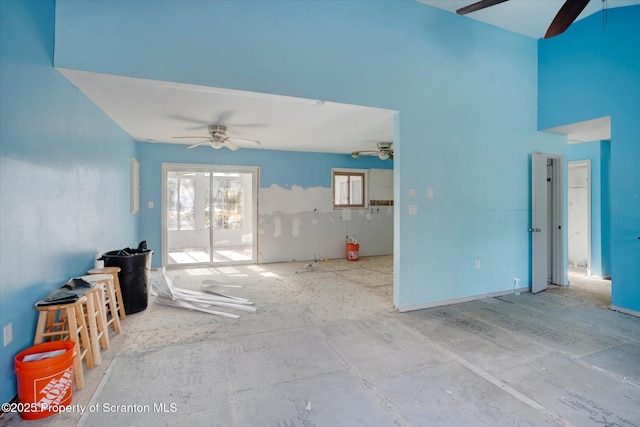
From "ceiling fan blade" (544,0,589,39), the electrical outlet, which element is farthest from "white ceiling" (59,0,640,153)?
the electrical outlet

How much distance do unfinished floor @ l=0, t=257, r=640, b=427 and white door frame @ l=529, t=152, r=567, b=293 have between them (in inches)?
27.8

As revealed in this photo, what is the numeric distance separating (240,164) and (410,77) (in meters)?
3.93

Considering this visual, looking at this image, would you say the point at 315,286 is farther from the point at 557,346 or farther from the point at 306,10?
the point at 306,10

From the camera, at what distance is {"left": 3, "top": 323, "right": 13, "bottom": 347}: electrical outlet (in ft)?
6.21

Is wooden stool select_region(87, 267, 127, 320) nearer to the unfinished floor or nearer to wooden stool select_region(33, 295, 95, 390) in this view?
the unfinished floor

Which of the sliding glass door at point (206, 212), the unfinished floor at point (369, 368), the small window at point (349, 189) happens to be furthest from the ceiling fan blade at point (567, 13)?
the sliding glass door at point (206, 212)

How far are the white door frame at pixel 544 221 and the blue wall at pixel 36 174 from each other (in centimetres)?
550

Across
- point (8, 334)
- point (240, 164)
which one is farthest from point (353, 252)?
point (8, 334)

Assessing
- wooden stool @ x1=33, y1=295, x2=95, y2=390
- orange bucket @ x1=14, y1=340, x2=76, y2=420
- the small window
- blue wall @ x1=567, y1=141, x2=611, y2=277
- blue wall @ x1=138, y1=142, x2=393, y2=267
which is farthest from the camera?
the small window

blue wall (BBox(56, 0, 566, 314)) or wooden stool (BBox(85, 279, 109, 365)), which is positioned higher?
blue wall (BBox(56, 0, 566, 314))

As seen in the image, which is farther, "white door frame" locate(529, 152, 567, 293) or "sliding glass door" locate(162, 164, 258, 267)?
"sliding glass door" locate(162, 164, 258, 267)

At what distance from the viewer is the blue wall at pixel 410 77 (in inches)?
106

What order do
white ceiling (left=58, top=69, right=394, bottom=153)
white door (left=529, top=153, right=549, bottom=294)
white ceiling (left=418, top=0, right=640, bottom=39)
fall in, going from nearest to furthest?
1. white ceiling (left=58, top=69, right=394, bottom=153)
2. white ceiling (left=418, top=0, right=640, bottom=39)
3. white door (left=529, top=153, right=549, bottom=294)

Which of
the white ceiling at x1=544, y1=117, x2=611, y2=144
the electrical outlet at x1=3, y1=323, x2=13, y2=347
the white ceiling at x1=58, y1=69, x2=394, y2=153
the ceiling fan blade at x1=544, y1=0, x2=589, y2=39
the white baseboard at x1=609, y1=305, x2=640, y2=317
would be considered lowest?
the white baseboard at x1=609, y1=305, x2=640, y2=317
